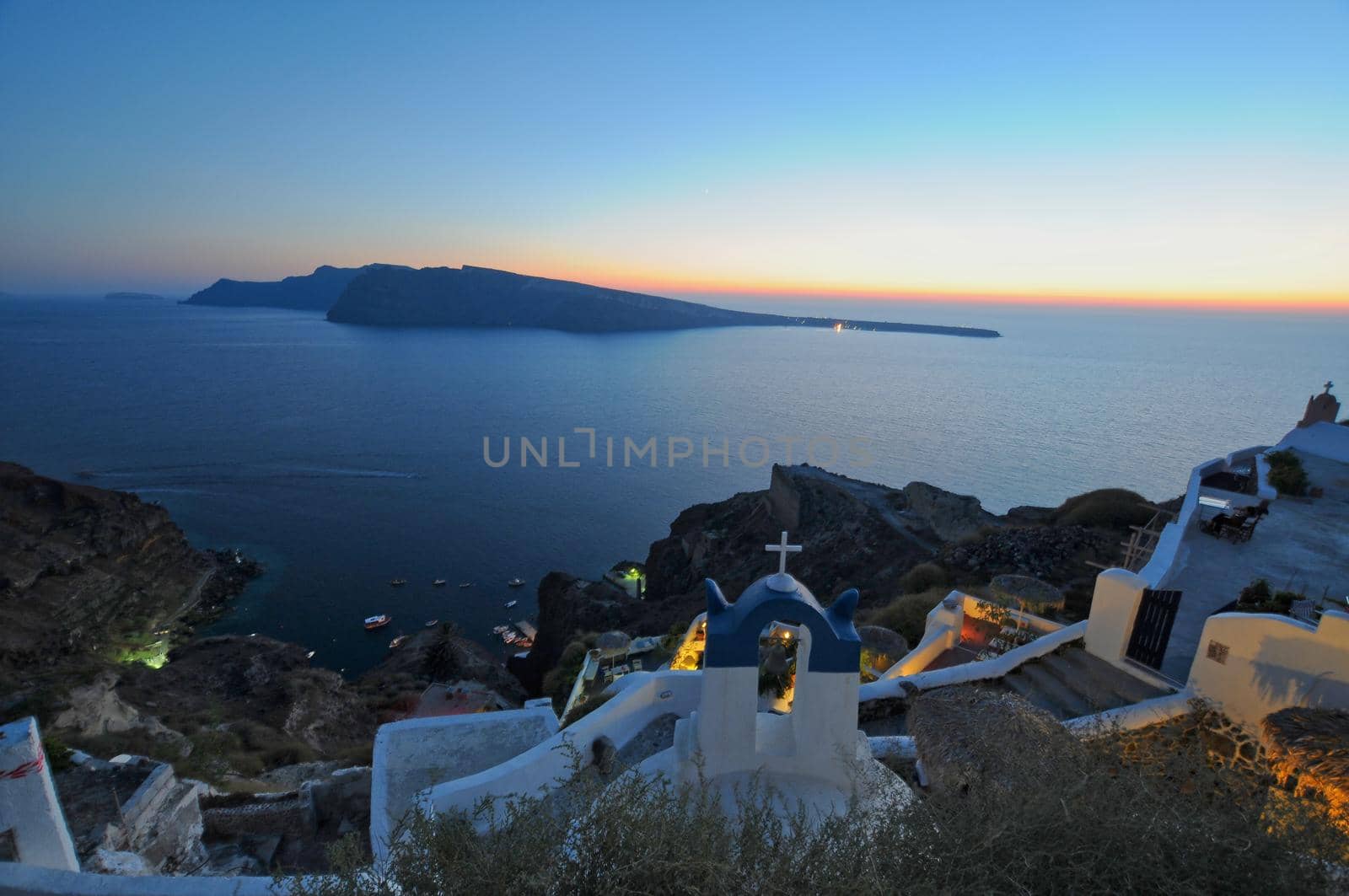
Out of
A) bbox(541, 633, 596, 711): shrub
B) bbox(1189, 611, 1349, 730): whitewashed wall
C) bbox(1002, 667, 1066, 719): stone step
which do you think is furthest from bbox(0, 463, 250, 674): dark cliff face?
bbox(1189, 611, 1349, 730): whitewashed wall

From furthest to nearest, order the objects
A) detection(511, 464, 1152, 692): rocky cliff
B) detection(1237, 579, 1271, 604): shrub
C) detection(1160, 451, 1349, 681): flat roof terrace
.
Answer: detection(511, 464, 1152, 692): rocky cliff < detection(1160, 451, 1349, 681): flat roof terrace < detection(1237, 579, 1271, 604): shrub

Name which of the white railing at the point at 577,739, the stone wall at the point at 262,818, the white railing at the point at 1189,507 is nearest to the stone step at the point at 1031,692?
the white railing at the point at 1189,507

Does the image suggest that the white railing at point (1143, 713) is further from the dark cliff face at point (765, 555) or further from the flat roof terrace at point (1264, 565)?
the dark cliff face at point (765, 555)

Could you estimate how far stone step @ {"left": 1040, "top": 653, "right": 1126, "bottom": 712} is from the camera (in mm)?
6930

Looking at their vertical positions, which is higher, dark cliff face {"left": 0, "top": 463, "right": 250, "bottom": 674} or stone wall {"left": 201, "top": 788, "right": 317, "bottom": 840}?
stone wall {"left": 201, "top": 788, "right": 317, "bottom": 840}

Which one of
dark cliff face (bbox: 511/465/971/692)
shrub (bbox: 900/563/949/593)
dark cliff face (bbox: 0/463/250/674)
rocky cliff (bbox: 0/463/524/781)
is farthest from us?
dark cliff face (bbox: 511/465/971/692)

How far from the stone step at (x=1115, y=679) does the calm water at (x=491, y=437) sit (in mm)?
20051

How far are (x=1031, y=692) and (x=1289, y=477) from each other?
1253 centimetres

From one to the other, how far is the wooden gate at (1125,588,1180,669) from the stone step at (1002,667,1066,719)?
1.28 m

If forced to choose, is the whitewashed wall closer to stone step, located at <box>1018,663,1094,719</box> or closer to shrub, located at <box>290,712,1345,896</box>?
stone step, located at <box>1018,663,1094,719</box>

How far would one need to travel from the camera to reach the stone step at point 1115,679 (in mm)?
6973

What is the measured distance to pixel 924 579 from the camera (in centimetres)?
1755

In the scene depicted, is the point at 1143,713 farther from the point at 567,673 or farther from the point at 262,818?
the point at 567,673

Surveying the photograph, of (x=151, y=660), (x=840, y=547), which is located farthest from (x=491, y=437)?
(x=840, y=547)
